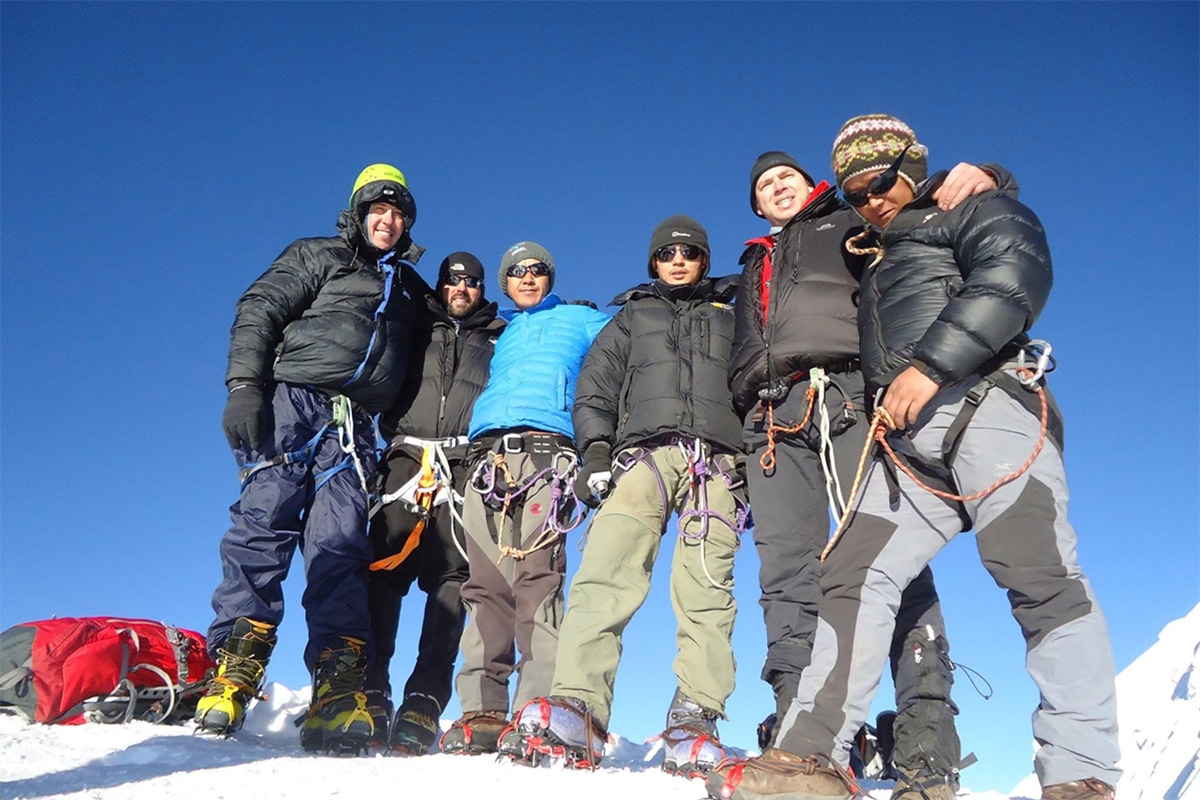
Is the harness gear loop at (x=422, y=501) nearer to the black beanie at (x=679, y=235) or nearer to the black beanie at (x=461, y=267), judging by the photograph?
the black beanie at (x=461, y=267)

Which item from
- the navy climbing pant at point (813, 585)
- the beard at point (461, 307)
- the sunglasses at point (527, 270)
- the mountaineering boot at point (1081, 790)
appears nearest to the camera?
the mountaineering boot at point (1081, 790)

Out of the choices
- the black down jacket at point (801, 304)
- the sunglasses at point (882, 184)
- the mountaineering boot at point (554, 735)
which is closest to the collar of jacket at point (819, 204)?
the black down jacket at point (801, 304)

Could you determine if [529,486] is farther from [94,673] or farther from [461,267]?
[94,673]

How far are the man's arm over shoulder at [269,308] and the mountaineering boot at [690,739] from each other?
3.30m

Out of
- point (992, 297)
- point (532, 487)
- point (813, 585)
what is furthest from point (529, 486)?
point (992, 297)

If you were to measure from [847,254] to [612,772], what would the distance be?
2938mm

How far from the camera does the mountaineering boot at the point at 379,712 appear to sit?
5.22 metres

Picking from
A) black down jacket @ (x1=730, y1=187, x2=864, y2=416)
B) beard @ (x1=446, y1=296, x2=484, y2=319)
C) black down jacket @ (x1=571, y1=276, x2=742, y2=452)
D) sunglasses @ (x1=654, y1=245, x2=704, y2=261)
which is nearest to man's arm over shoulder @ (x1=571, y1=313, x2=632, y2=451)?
black down jacket @ (x1=571, y1=276, x2=742, y2=452)

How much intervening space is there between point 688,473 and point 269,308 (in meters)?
2.97

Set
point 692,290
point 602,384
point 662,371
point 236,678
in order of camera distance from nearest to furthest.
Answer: point 236,678, point 662,371, point 602,384, point 692,290

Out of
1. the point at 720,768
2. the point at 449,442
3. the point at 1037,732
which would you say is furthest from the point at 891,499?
the point at 449,442

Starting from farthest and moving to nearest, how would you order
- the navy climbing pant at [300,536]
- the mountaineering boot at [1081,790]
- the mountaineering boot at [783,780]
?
the navy climbing pant at [300,536] → the mountaineering boot at [783,780] → the mountaineering boot at [1081,790]

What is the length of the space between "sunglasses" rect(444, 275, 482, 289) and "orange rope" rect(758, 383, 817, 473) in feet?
9.50

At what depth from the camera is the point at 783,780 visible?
2.97 meters
